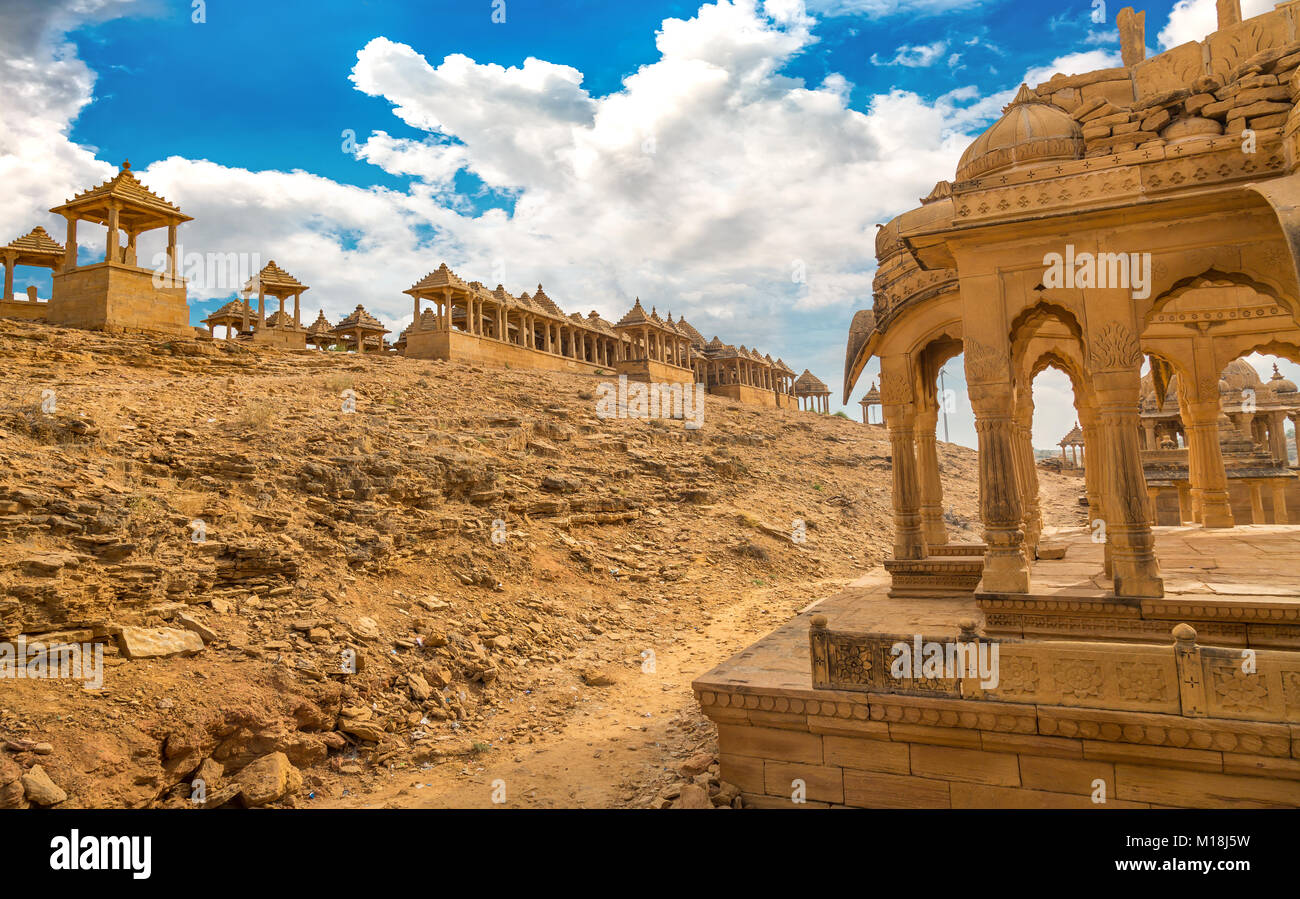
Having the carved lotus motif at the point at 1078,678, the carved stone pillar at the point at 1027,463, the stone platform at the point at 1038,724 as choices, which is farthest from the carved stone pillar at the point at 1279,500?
the carved lotus motif at the point at 1078,678

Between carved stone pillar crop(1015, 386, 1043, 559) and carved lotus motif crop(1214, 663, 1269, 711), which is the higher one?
carved stone pillar crop(1015, 386, 1043, 559)

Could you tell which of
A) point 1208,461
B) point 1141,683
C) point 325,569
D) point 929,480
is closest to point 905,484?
point 929,480

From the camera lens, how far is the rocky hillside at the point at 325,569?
7941 millimetres

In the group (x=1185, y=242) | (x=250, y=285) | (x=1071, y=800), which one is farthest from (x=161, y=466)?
(x=250, y=285)

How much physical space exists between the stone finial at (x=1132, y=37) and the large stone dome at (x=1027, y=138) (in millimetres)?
5503

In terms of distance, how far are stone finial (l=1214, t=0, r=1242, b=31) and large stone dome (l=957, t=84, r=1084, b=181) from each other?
17.0 feet

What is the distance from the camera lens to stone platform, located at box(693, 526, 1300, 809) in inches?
198

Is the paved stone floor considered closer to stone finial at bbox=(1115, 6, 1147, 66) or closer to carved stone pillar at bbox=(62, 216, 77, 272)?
stone finial at bbox=(1115, 6, 1147, 66)

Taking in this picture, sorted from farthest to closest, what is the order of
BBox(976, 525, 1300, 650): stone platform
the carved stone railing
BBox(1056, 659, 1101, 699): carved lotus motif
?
BBox(976, 525, 1300, 650): stone platform, BBox(1056, 659, 1101, 699): carved lotus motif, the carved stone railing

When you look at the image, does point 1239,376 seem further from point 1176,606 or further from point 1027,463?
point 1176,606

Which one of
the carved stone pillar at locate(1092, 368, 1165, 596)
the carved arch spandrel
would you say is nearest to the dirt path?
the carved stone pillar at locate(1092, 368, 1165, 596)

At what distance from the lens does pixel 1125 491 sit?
690 centimetres

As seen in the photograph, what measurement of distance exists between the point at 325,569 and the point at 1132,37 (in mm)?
16589
